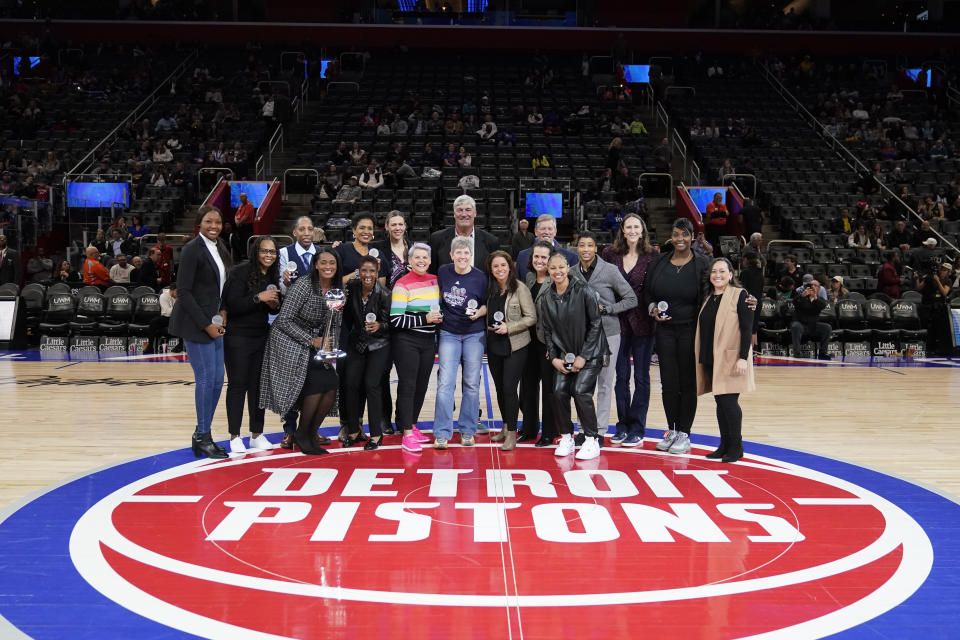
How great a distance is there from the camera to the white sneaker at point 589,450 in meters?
6.00

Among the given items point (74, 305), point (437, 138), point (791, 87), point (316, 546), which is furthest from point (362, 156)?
point (316, 546)

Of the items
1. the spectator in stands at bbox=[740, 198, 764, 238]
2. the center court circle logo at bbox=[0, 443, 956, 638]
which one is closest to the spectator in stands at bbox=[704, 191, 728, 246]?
the spectator in stands at bbox=[740, 198, 764, 238]

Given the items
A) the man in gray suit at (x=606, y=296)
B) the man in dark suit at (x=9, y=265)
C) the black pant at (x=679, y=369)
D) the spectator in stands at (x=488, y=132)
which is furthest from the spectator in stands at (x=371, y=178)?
the black pant at (x=679, y=369)

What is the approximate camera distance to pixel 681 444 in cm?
621

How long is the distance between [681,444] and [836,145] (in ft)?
54.4

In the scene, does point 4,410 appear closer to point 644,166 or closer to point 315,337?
point 315,337

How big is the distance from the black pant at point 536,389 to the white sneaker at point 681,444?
2.86ft

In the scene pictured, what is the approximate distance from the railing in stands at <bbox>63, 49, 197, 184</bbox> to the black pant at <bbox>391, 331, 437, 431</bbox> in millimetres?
12909

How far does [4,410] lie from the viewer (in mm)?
7820

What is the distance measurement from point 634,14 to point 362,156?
46.9 feet

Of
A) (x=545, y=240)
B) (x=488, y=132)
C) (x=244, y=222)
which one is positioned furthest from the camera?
(x=488, y=132)

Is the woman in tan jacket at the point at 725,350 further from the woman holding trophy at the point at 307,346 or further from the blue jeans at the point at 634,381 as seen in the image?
the woman holding trophy at the point at 307,346

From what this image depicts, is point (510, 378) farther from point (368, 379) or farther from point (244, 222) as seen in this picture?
point (244, 222)

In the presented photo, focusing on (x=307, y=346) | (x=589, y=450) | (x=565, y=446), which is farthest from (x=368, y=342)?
(x=589, y=450)
